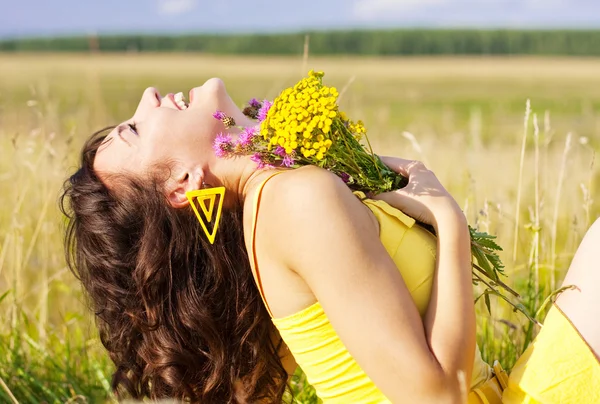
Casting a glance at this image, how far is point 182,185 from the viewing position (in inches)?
80.4

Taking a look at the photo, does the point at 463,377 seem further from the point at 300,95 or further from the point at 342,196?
the point at 300,95

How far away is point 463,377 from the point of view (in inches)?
63.7

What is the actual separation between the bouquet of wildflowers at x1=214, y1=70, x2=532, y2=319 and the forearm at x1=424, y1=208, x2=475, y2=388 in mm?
225

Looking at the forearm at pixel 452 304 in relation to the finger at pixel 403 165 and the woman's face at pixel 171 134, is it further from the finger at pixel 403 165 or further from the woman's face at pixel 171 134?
the woman's face at pixel 171 134

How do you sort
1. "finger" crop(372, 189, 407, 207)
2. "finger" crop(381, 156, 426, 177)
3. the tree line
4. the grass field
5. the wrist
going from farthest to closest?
1. the tree line
2. the grass field
3. "finger" crop(381, 156, 426, 177)
4. "finger" crop(372, 189, 407, 207)
5. the wrist

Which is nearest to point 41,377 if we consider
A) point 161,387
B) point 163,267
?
point 161,387

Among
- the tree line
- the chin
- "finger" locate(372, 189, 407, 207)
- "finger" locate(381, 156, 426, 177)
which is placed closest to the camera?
"finger" locate(372, 189, 407, 207)

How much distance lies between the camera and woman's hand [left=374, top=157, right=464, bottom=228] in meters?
1.78

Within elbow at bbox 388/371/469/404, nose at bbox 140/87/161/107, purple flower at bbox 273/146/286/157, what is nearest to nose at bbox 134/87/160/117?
nose at bbox 140/87/161/107

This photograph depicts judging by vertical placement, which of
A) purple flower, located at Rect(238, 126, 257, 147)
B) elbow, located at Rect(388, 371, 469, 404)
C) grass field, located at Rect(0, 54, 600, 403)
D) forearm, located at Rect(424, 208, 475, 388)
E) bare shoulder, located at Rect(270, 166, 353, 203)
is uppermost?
purple flower, located at Rect(238, 126, 257, 147)

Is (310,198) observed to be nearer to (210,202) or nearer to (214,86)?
(210,202)

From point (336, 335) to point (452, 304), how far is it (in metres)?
0.30

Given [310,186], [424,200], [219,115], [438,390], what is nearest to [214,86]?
[219,115]

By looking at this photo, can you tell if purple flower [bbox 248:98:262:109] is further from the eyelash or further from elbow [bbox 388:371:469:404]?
elbow [bbox 388:371:469:404]
